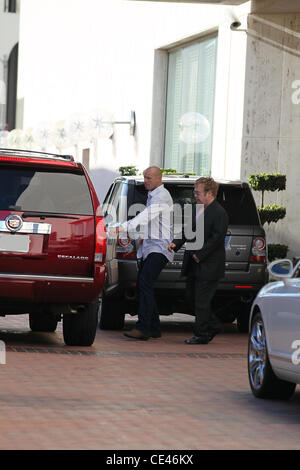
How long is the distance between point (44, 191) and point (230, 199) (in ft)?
10.3

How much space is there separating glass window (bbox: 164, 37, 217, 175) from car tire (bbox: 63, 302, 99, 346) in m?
10.8

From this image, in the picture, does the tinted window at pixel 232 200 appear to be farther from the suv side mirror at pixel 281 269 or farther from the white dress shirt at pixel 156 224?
the suv side mirror at pixel 281 269

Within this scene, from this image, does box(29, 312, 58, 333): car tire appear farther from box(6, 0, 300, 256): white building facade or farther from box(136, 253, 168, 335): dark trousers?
box(6, 0, 300, 256): white building facade

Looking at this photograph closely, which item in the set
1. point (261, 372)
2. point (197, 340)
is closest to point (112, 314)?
point (197, 340)

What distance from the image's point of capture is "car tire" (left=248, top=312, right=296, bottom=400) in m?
8.68

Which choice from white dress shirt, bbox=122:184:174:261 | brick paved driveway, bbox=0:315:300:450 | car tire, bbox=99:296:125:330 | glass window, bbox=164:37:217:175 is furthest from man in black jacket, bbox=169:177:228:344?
glass window, bbox=164:37:217:175

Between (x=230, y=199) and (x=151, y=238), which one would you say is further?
(x=230, y=199)

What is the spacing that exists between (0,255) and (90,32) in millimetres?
26227

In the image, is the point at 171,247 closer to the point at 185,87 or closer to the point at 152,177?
the point at 152,177

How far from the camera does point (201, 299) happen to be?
12305 millimetres

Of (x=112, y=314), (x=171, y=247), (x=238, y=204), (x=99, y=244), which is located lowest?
(x=112, y=314)

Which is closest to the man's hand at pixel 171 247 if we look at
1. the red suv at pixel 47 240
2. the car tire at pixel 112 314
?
the car tire at pixel 112 314

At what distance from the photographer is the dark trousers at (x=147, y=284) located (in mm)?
12422

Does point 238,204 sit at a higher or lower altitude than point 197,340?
higher
